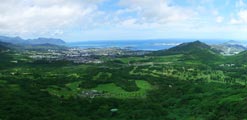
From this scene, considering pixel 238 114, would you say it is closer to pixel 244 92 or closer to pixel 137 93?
pixel 244 92

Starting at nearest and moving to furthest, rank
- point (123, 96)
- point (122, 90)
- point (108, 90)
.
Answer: point (123, 96)
point (108, 90)
point (122, 90)

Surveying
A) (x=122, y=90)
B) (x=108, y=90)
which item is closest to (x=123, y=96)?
(x=122, y=90)

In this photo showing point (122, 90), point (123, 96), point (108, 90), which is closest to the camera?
point (123, 96)

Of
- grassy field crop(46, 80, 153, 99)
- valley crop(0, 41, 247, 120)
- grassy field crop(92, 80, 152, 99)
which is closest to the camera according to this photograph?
valley crop(0, 41, 247, 120)

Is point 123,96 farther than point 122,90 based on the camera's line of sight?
No

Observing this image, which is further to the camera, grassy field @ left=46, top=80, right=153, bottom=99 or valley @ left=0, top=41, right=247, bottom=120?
grassy field @ left=46, top=80, right=153, bottom=99

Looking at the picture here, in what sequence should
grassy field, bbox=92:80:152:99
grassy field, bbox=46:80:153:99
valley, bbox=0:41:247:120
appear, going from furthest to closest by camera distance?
1. grassy field, bbox=92:80:152:99
2. grassy field, bbox=46:80:153:99
3. valley, bbox=0:41:247:120

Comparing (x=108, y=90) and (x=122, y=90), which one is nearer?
A: (x=108, y=90)

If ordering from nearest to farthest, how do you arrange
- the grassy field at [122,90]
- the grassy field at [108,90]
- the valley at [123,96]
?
the valley at [123,96]
the grassy field at [108,90]
the grassy field at [122,90]

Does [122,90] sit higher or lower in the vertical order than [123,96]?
higher

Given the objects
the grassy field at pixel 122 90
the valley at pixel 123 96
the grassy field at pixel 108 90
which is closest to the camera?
the valley at pixel 123 96

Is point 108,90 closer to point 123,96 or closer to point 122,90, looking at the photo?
point 122,90

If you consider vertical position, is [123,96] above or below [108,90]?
below

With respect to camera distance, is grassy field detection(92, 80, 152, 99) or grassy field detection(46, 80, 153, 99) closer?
grassy field detection(46, 80, 153, 99)
